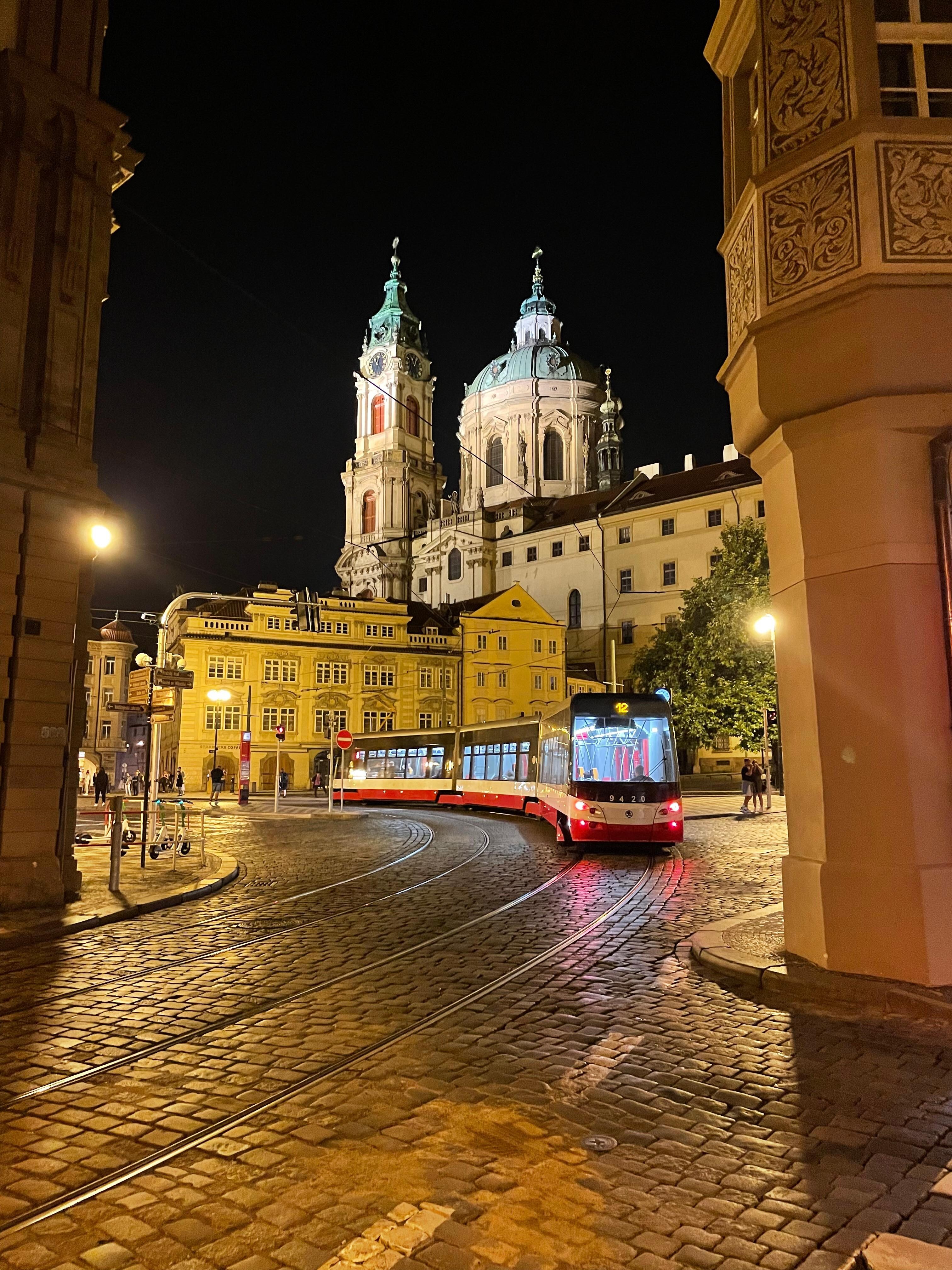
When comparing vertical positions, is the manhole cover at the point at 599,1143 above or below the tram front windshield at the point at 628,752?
below

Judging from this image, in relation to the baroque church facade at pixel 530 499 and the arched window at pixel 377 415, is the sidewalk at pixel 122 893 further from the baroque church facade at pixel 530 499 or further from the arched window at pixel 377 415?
the arched window at pixel 377 415

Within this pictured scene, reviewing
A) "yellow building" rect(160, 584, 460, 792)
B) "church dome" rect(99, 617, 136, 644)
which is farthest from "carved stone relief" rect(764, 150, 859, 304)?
"church dome" rect(99, 617, 136, 644)

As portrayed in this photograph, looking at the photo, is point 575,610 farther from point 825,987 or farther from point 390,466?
point 825,987

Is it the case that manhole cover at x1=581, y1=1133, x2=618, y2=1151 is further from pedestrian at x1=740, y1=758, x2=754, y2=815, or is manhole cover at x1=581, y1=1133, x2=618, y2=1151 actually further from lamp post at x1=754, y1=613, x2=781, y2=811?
pedestrian at x1=740, y1=758, x2=754, y2=815

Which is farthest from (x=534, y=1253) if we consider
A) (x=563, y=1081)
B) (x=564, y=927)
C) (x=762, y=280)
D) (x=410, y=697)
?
(x=410, y=697)

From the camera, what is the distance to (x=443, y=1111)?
15.6 feet

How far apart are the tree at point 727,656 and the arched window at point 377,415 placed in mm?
56555

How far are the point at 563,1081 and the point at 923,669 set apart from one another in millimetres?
4405

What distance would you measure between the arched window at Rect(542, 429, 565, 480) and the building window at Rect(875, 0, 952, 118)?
83.8 meters

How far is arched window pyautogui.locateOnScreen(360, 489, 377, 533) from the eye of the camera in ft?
310

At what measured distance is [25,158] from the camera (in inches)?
473

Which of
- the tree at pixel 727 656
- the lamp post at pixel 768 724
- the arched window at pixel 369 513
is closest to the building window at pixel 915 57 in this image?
the lamp post at pixel 768 724

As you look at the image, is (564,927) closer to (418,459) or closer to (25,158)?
(25,158)

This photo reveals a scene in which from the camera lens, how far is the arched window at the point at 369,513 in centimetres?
9450
